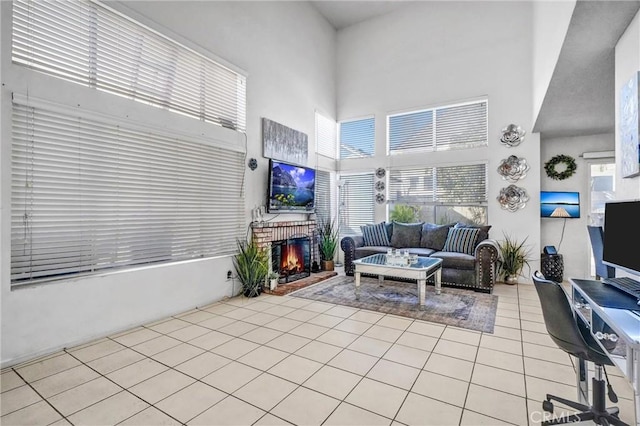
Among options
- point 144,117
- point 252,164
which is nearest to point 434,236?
point 252,164

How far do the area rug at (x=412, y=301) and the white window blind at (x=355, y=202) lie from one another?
A: 1922mm

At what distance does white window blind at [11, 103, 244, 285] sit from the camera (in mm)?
2584

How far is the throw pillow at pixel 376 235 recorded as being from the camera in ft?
19.5

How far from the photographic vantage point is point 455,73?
5.95 meters

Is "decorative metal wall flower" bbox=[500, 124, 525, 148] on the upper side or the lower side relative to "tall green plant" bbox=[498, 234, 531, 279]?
upper

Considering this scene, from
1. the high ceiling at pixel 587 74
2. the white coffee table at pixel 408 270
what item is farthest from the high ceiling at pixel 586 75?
the white coffee table at pixel 408 270

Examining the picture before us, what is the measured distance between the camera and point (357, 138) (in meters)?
7.08

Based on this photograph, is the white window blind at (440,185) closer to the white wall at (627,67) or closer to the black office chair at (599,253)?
the black office chair at (599,253)

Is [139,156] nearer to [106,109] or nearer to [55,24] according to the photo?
[106,109]

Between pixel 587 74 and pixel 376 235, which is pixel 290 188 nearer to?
pixel 376 235

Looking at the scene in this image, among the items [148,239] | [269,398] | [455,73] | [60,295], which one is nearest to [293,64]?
[455,73]

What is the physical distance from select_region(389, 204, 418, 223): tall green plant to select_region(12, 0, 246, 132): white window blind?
3800 mm

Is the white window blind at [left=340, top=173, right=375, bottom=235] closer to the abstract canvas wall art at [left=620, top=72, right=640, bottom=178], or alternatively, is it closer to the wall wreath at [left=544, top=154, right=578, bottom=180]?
the wall wreath at [left=544, top=154, right=578, bottom=180]

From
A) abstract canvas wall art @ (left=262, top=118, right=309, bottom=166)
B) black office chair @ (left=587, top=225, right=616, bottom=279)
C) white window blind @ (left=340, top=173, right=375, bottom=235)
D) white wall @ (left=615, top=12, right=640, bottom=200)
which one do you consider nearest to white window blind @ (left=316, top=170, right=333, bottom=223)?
white window blind @ (left=340, top=173, right=375, bottom=235)
